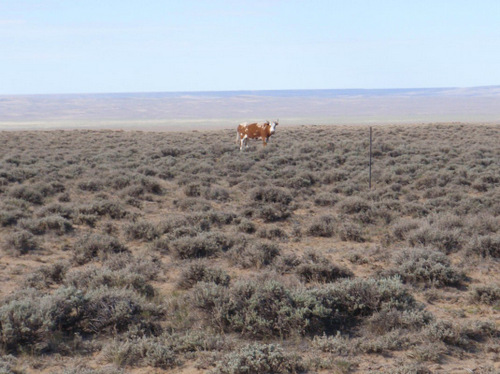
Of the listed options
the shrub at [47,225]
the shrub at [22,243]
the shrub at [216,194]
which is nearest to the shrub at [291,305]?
the shrub at [22,243]

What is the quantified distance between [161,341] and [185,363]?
0.44 meters

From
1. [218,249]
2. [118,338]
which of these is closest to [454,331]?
[118,338]

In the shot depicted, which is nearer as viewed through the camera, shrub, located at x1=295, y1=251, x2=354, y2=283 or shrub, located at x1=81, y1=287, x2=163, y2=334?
shrub, located at x1=81, y1=287, x2=163, y2=334

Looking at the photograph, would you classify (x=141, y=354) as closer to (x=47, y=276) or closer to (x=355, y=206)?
(x=47, y=276)

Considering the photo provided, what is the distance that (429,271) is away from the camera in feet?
23.5

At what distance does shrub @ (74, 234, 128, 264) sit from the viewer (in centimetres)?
842

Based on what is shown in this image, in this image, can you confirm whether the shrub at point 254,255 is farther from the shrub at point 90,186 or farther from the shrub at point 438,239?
the shrub at point 90,186

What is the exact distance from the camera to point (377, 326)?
5.45 meters

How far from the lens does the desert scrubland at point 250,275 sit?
4965 millimetres

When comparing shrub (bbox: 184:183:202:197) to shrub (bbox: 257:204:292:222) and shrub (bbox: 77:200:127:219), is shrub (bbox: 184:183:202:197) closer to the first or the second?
shrub (bbox: 77:200:127:219)

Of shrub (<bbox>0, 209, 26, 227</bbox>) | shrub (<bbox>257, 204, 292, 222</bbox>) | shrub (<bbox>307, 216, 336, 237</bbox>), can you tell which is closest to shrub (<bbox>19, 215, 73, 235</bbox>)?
shrub (<bbox>0, 209, 26, 227</bbox>)

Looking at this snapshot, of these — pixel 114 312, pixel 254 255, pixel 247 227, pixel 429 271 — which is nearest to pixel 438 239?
pixel 429 271

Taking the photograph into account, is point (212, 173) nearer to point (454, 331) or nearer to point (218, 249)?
point (218, 249)

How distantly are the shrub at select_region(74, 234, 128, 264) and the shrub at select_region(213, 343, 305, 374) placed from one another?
4.39 m
